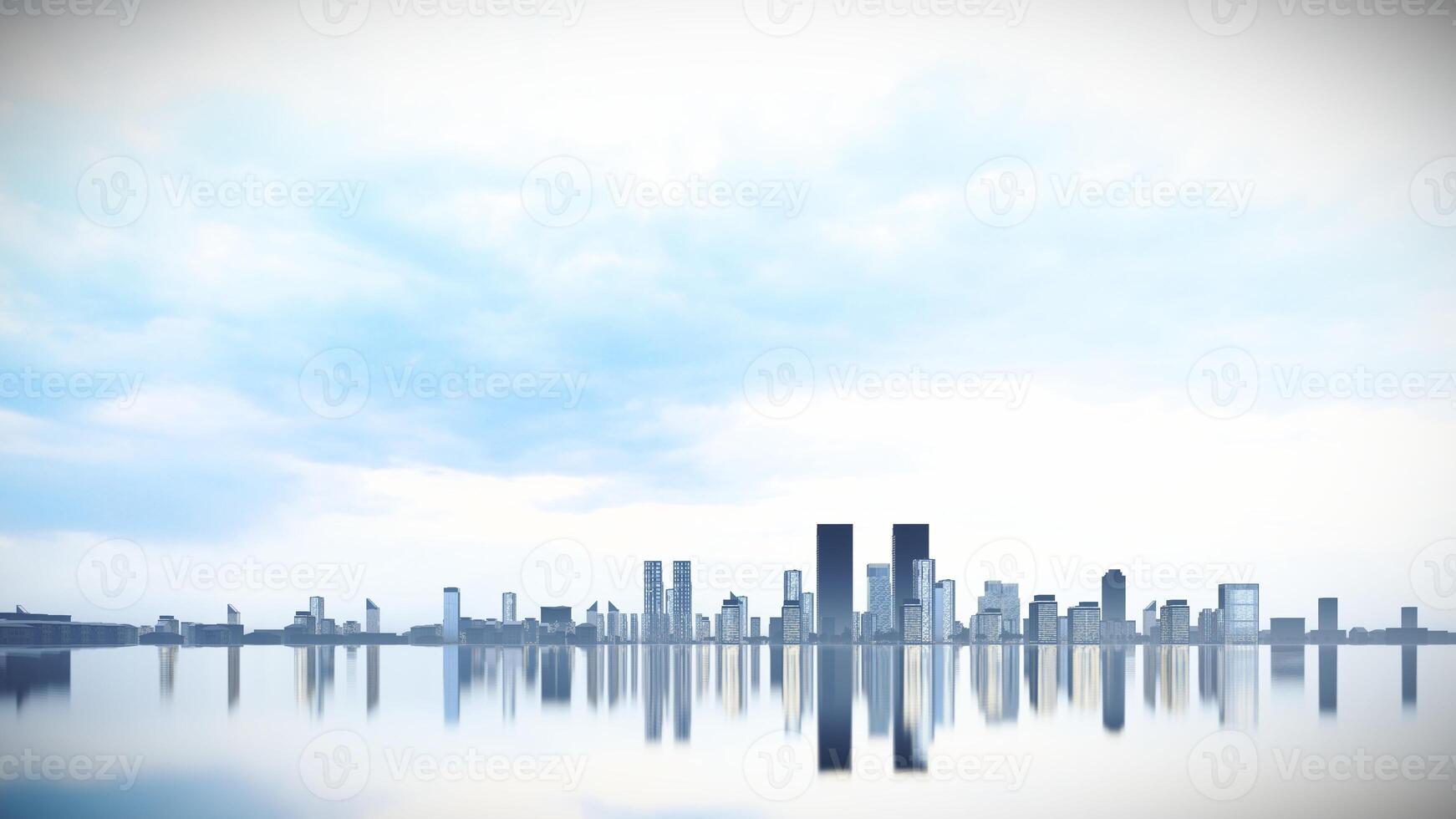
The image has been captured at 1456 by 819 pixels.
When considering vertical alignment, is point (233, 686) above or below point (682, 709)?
below

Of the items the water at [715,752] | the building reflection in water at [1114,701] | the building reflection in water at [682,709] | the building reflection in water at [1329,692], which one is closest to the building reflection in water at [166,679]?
the water at [715,752]

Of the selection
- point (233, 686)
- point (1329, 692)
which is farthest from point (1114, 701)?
point (233, 686)

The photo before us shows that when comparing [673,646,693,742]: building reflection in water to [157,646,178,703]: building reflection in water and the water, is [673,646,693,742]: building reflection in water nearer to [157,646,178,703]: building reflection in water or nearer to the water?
the water

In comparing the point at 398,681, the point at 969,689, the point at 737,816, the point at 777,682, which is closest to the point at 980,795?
the point at 737,816

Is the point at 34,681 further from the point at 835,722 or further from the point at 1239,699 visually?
the point at 1239,699

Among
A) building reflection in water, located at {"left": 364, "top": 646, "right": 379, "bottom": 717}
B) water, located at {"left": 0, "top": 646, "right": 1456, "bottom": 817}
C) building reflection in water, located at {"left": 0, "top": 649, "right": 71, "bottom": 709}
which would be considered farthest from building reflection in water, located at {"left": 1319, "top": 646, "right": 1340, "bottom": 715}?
building reflection in water, located at {"left": 0, "top": 649, "right": 71, "bottom": 709}

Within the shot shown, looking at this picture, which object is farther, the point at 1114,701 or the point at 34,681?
the point at 34,681

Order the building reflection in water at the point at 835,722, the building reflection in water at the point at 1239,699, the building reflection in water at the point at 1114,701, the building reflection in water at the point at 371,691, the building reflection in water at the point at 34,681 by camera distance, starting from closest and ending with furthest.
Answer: the building reflection in water at the point at 835,722, the building reflection in water at the point at 1114,701, the building reflection in water at the point at 1239,699, the building reflection in water at the point at 371,691, the building reflection in water at the point at 34,681

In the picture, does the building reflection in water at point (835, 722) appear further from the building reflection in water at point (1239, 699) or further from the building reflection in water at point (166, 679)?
the building reflection in water at point (166, 679)
